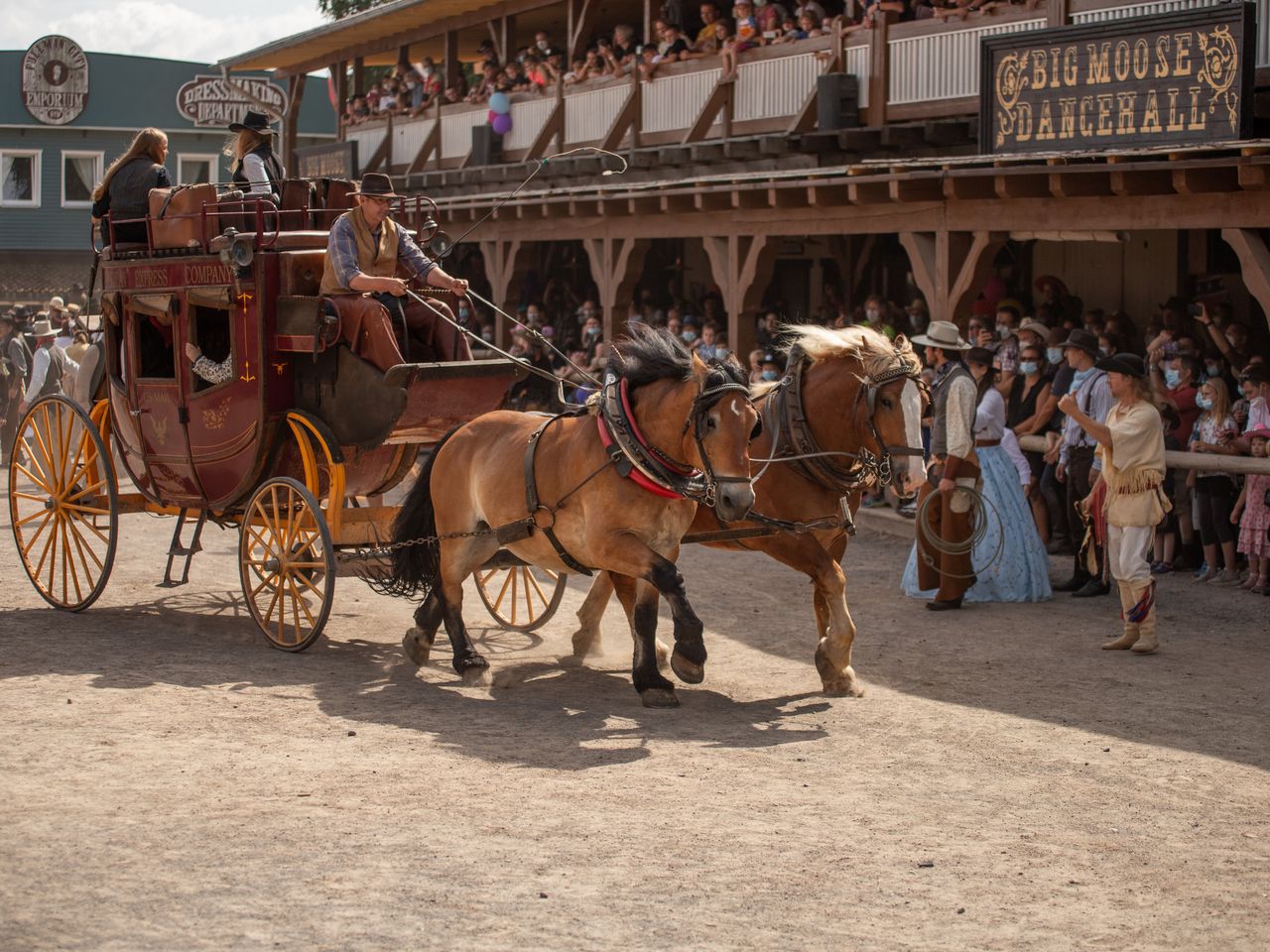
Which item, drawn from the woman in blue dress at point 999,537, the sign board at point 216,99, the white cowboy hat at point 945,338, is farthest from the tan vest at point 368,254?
the sign board at point 216,99

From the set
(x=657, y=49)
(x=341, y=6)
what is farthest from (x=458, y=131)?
(x=341, y=6)

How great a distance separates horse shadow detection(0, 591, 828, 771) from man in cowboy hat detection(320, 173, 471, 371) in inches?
67.5

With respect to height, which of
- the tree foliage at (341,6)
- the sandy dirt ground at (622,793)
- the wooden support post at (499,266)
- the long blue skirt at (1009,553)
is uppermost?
the tree foliage at (341,6)

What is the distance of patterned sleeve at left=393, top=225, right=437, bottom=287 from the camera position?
31.7 ft

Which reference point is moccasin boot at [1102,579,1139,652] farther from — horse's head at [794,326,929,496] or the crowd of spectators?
the crowd of spectators

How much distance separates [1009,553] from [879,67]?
22.9 ft

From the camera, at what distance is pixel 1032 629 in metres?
10.7

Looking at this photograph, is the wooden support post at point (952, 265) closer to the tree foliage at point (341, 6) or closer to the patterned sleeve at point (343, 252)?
the patterned sleeve at point (343, 252)

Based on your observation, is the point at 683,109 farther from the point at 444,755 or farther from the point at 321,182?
the point at 444,755

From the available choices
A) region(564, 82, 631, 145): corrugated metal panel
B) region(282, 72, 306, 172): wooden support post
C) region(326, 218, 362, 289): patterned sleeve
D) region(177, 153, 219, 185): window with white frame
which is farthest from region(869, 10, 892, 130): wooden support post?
region(177, 153, 219, 185): window with white frame

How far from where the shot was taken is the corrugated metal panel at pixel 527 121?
23188 mm

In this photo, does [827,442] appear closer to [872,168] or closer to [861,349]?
[861,349]

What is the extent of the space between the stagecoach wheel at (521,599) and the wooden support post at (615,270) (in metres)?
9.71

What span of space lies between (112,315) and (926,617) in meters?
5.56
